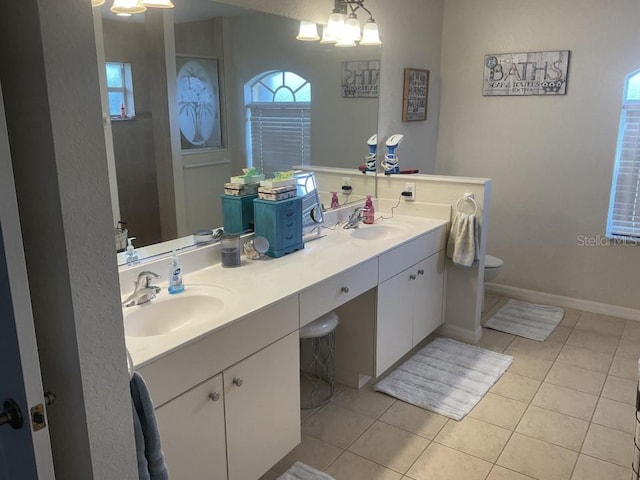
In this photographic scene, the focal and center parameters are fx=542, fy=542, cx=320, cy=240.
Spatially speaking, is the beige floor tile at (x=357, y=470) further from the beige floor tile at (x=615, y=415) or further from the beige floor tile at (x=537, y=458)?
the beige floor tile at (x=615, y=415)

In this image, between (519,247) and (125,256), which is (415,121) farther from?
(125,256)

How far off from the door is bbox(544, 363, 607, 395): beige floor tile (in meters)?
2.73

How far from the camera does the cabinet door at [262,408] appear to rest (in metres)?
1.86

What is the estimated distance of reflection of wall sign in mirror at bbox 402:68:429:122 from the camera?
387 cm

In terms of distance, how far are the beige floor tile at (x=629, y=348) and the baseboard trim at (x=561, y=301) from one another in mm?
404

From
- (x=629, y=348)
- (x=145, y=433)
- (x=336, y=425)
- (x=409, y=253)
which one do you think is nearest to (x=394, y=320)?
(x=409, y=253)

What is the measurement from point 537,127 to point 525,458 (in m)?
2.50

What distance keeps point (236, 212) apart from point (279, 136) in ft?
1.80

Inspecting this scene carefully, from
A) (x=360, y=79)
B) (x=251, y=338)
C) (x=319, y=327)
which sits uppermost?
(x=360, y=79)

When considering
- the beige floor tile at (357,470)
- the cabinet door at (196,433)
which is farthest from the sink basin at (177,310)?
the beige floor tile at (357,470)

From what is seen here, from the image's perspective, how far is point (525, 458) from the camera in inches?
93.6

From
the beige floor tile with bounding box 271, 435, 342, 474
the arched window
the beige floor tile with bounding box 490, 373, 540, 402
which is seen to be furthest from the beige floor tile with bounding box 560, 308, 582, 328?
the beige floor tile with bounding box 271, 435, 342, 474

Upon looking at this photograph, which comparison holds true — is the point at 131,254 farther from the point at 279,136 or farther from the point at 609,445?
the point at 609,445

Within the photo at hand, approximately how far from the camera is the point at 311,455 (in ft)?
7.86
